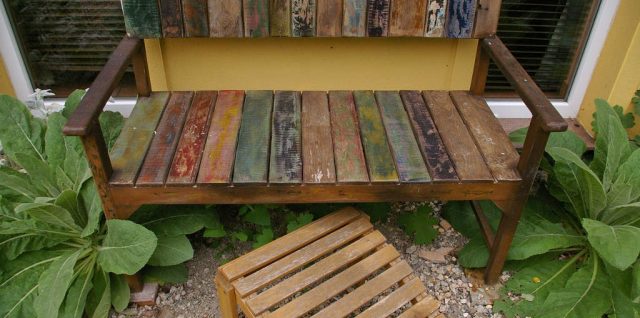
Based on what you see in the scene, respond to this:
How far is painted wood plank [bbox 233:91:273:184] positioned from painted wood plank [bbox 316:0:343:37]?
1.30ft

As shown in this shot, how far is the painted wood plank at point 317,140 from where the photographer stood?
1.92 metres

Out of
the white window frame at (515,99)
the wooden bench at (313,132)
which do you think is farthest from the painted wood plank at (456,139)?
the white window frame at (515,99)

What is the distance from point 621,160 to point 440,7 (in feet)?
3.77

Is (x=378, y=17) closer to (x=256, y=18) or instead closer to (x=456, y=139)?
(x=256, y=18)

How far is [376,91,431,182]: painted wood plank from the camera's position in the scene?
1934 mm

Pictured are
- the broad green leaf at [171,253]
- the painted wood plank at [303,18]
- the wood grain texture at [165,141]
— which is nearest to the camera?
the wood grain texture at [165,141]

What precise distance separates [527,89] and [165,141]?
4.80 ft

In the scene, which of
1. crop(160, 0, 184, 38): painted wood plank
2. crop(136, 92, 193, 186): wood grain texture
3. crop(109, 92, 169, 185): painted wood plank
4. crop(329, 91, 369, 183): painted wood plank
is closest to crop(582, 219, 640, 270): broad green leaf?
crop(329, 91, 369, 183): painted wood plank

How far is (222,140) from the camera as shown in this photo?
2.06 m

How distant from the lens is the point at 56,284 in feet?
6.29

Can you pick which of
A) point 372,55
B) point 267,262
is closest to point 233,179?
point 267,262

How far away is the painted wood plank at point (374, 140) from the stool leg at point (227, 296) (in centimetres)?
70

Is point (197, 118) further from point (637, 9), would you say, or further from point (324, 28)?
point (637, 9)

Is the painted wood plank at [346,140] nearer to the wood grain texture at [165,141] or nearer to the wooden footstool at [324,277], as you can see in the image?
the wooden footstool at [324,277]
